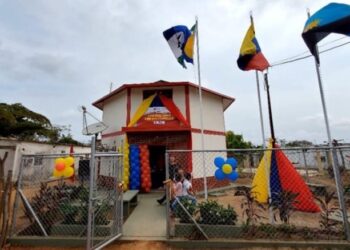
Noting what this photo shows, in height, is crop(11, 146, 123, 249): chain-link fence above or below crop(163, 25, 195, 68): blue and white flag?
below

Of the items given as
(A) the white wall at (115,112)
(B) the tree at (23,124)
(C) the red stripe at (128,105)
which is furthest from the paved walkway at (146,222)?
(B) the tree at (23,124)

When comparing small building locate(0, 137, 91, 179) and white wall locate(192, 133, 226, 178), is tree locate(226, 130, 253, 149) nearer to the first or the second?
white wall locate(192, 133, 226, 178)

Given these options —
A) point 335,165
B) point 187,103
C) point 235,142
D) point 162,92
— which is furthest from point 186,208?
point 235,142

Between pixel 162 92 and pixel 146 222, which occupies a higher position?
pixel 162 92

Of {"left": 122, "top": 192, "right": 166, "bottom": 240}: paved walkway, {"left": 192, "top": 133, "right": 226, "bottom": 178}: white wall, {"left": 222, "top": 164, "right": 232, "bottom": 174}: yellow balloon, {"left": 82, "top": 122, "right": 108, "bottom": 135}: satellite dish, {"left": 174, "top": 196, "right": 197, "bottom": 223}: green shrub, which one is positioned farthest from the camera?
{"left": 82, "top": 122, "right": 108, "bottom": 135}: satellite dish

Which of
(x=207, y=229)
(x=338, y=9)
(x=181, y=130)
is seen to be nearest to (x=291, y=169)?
(x=207, y=229)

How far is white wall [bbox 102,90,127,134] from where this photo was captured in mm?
13367

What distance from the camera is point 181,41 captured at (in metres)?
10.8

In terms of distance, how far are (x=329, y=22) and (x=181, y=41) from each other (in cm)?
638

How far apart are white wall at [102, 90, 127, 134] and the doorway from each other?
2401 millimetres

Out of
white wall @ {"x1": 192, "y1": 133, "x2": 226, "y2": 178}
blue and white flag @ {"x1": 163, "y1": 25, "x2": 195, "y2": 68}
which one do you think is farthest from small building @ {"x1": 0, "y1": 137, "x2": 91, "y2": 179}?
blue and white flag @ {"x1": 163, "y1": 25, "x2": 195, "y2": 68}

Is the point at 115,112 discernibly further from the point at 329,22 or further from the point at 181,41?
the point at 329,22

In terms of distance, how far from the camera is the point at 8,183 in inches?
196

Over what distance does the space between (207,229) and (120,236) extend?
7.12 ft
